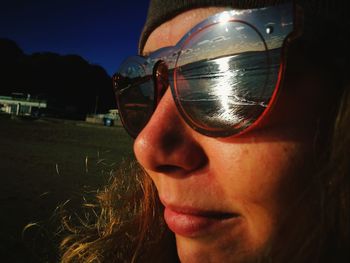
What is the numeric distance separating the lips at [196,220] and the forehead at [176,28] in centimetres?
64

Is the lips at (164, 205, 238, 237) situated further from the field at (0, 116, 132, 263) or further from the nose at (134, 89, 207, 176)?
the field at (0, 116, 132, 263)

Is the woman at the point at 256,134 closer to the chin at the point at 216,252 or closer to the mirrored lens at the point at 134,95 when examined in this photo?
the chin at the point at 216,252

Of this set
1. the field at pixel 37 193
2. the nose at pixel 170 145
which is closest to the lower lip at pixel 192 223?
the nose at pixel 170 145

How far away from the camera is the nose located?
2.68 feet

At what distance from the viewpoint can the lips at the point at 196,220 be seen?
79 centimetres

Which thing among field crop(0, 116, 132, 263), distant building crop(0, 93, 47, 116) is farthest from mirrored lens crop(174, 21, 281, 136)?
distant building crop(0, 93, 47, 116)

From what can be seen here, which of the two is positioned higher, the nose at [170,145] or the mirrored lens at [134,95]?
the mirrored lens at [134,95]

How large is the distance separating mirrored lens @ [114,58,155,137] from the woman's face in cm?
22

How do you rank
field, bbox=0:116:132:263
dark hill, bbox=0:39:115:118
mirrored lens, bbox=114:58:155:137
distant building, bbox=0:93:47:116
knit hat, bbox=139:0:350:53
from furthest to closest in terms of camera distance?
dark hill, bbox=0:39:115:118
distant building, bbox=0:93:47:116
field, bbox=0:116:132:263
mirrored lens, bbox=114:58:155:137
knit hat, bbox=139:0:350:53

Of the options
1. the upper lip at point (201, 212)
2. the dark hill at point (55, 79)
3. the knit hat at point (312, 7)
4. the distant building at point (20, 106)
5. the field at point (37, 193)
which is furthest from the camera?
the dark hill at point (55, 79)

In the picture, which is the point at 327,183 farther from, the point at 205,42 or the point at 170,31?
the point at 170,31

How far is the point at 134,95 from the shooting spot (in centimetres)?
132

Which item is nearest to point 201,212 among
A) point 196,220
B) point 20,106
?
point 196,220

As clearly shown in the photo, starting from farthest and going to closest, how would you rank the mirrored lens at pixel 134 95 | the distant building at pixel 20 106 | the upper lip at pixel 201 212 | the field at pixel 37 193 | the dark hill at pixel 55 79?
the dark hill at pixel 55 79
the distant building at pixel 20 106
the field at pixel 37 193
the mirrored lens at pixel 134 95
the upper lip at pixel 201 212
